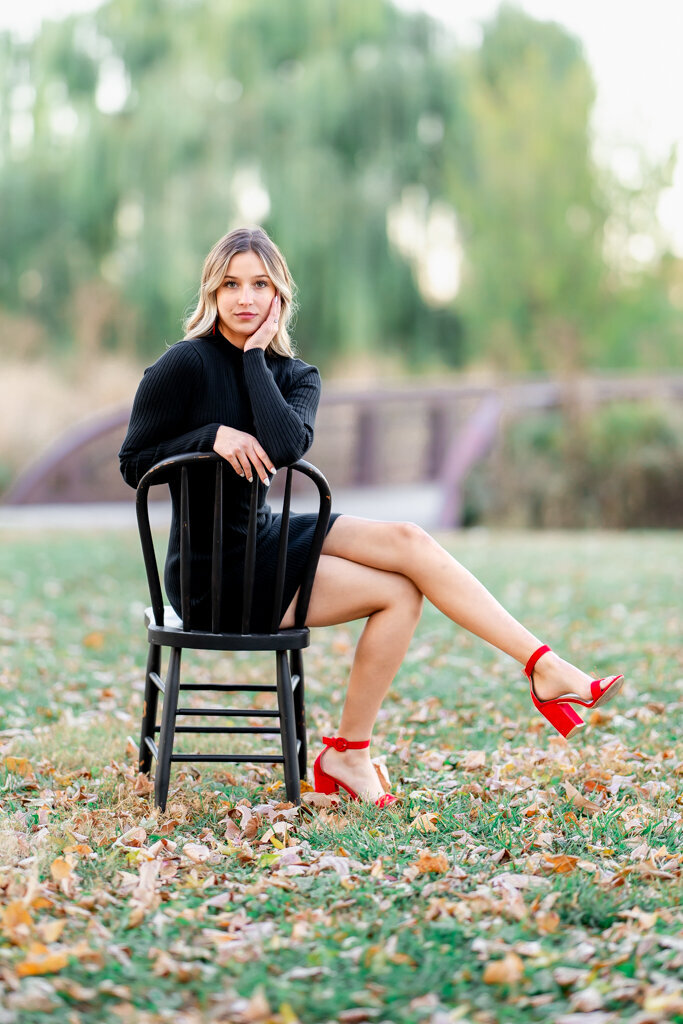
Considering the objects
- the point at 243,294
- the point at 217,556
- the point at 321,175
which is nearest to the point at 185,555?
the point at 217,556

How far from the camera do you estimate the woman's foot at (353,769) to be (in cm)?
289

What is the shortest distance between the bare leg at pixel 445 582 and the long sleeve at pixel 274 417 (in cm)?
30

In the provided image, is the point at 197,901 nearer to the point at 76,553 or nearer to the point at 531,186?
the point at 76,553

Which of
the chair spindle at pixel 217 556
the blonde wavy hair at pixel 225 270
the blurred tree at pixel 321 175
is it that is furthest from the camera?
the blurred tree at pixel 321 175

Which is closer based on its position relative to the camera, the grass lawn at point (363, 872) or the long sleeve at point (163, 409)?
the grass lawn at point (363, 872)

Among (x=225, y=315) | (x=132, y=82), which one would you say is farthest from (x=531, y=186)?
(x=225, y=315)

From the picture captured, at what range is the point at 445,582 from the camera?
2807mm

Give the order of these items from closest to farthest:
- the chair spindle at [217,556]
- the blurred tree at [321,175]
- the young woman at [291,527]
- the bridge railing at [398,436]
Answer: the chair spindle at [217,556] < the young woman at [291,527] < the bridge railing at [398,436] < the blurred tree at [321,175]

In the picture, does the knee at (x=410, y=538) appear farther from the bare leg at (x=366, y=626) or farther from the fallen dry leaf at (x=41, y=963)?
the fallen dry leaf at (x=41, y=963)

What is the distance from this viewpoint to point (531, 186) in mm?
14289

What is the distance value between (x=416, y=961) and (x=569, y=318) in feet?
43.6

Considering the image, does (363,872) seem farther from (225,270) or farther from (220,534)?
(225,270)

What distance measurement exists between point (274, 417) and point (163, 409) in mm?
279

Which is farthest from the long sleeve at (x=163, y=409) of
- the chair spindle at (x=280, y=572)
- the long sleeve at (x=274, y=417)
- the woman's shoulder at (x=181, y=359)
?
the chair spindle at (x=280, y=572)
